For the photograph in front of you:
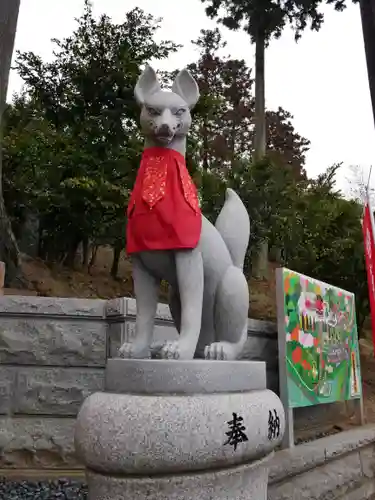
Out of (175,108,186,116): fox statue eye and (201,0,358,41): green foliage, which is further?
(201,0,358,41): green foliage

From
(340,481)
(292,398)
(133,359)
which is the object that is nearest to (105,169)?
(292,398)

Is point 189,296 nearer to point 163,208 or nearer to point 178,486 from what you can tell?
point 163,208

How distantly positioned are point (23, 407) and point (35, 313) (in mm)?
649

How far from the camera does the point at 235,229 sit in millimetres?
2404

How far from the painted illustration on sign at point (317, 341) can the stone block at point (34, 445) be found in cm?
166

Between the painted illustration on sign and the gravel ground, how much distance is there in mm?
1652

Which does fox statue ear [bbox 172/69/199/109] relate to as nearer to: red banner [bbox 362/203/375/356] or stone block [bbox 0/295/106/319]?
stone block [bbox 0/295/106/319]

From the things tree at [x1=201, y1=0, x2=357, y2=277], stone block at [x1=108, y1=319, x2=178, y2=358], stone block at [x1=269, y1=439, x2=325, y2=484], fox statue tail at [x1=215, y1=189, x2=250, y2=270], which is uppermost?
tree at [x1=201, y1=0, x2=357, y2=277]

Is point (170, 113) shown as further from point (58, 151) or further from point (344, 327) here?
point (58, 151)

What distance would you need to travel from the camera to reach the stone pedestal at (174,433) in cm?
170

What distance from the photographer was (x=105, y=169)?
809 centimetres

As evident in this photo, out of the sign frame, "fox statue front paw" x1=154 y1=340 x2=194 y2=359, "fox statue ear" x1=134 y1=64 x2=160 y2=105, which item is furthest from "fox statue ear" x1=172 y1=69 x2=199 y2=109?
the sign frame

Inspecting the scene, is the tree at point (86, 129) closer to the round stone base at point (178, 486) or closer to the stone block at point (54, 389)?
the stone block at point (54, 389)

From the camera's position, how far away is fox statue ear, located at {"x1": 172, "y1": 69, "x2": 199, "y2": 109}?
2.27 m
